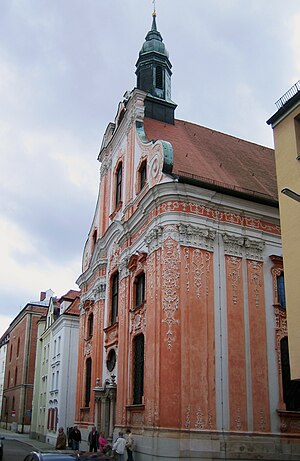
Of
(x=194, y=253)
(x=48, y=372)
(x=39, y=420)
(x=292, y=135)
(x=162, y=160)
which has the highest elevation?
(x=162, y=160)

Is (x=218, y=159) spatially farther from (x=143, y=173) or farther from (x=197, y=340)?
(x=197, y=340)

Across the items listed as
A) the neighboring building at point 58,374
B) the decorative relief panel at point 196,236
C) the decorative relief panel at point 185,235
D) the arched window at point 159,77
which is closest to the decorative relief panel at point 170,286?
the decorative relief panel at point 185,235

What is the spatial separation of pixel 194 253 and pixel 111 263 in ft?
23.8

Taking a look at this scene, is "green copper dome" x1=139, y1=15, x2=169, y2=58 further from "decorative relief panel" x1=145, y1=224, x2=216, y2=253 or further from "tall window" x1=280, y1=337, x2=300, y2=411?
"tall window" x1=280, y1=337, x2=300, y2=411

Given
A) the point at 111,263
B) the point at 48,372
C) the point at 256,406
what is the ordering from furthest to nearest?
the point at 48,372
the point at 111,263
the point at 256,406

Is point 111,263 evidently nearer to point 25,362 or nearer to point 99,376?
point 99,376

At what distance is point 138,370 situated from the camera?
67.6ft

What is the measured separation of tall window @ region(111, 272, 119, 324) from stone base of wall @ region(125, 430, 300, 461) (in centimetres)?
679

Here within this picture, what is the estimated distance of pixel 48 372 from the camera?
39406 millimetres

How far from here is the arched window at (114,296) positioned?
2490cm

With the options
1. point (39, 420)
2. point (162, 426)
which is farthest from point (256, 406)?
point (39, 420)

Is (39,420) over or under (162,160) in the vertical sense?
under

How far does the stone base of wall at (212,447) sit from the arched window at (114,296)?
6.79 m

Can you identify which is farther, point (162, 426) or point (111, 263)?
point (111, 263)
